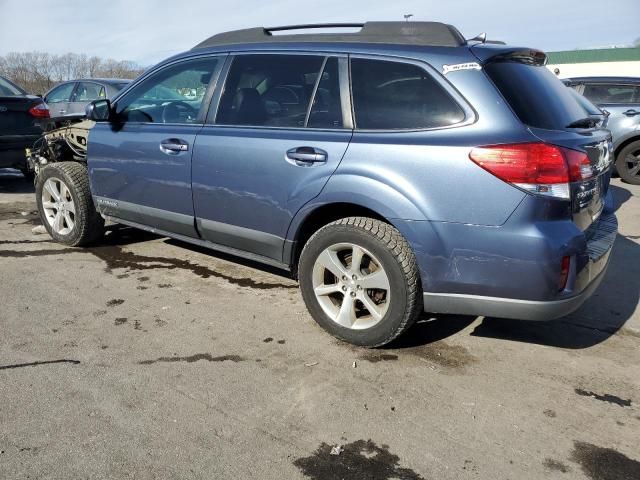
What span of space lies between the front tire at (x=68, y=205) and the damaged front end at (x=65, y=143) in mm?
264

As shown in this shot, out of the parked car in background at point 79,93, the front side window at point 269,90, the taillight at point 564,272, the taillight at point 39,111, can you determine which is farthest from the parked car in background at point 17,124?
the taillight at point 564,272

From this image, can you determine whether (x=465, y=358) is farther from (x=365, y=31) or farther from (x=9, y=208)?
(x=9, y=208)

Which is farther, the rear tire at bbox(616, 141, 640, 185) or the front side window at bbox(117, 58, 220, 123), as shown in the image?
the rear tire at bbox(616, 141, 640, 185)

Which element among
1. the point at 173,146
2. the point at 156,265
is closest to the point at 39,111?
the point at 156,265

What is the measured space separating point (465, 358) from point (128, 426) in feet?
6.14

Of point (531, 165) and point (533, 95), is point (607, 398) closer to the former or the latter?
point (531, 165)

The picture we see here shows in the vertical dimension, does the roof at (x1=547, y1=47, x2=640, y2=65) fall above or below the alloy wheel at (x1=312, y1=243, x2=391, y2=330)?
above

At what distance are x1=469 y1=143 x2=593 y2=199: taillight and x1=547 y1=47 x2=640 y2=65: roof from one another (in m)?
39.4

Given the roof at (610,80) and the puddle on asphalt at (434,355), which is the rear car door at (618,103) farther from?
the puddle on asphalt at (434,355)

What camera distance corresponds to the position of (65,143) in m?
5.37

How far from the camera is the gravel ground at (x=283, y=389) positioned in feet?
7.60

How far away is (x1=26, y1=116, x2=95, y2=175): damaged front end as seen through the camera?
537 cm

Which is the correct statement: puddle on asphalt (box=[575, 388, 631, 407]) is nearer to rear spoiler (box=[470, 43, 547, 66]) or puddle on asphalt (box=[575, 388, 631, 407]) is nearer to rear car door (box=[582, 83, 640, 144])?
rear spoiler (box=[470, 43, 547, 66])

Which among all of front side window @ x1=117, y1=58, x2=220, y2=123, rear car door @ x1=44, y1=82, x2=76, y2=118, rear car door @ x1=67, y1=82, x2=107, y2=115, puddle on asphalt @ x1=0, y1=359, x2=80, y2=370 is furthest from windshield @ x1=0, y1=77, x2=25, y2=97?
puddle on asphalt @ x1=0, y1=359, x2=80, y2=370
